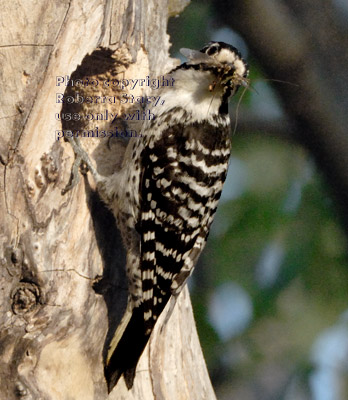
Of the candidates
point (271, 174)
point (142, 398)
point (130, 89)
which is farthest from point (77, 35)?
point (271, 174)

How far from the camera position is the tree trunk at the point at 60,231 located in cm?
312

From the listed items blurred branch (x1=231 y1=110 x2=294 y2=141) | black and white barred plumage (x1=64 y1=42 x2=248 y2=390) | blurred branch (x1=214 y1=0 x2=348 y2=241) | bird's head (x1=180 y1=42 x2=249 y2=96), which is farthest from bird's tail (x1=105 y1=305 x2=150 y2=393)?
blurred branch (x1=231 y1=110 x2=294 y2=141)

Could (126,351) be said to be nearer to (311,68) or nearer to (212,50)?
(212,50)

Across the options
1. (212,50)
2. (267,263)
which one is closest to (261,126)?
(267,263)

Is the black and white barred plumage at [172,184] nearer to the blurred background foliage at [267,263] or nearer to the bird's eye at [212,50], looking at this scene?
the bird's eye at [212,50]

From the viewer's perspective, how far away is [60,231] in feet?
10.8

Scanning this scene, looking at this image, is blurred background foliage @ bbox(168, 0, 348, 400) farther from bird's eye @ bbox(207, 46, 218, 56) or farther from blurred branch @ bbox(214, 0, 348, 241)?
bird's eye @ bbox(207, 46, 218, 56)

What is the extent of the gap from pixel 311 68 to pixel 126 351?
1841mm

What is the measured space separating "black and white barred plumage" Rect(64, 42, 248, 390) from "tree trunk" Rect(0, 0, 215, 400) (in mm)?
117

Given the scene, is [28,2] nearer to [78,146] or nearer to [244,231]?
[78,146]

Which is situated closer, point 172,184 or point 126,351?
point 126,351

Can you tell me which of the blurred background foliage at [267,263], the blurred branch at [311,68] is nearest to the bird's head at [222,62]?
the blurred branch at [311,68]

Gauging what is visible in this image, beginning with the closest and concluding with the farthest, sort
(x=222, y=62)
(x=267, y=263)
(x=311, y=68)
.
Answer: (x=222, y=62) < (x=311, y=68) < (x=267, y=263)

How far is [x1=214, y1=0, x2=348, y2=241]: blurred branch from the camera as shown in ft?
12.9
